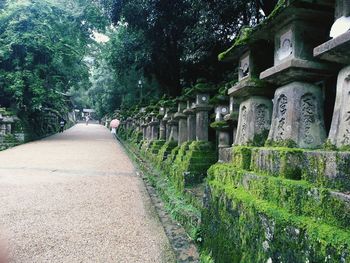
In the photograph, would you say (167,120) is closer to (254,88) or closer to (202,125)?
(202,125)

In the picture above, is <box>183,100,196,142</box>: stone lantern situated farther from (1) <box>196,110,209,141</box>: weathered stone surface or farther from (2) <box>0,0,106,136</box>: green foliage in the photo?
(2) <box>0,0,106,136</box>: green foliage

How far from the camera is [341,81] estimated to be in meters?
2.36

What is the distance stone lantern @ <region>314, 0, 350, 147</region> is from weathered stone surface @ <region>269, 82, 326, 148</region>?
33 cm

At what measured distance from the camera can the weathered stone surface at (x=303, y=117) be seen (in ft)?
8.79

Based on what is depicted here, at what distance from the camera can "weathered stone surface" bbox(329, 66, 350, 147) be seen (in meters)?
2.22

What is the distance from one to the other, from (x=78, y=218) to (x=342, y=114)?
4.02 m

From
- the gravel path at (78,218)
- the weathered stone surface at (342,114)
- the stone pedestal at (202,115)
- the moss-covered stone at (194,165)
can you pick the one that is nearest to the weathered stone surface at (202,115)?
the stone pedestal at (202,115)

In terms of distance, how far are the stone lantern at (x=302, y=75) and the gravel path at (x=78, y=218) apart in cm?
204

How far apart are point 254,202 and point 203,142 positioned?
3.36m

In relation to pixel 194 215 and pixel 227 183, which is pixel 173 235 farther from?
pixel 227 183

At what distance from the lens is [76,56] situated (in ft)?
61.0

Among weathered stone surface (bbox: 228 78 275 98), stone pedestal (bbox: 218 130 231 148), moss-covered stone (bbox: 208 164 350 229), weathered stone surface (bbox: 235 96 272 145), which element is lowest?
moss-covered stone (bbox: 208 164 350 229)

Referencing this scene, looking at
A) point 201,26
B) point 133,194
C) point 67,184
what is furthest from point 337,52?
point 201,26

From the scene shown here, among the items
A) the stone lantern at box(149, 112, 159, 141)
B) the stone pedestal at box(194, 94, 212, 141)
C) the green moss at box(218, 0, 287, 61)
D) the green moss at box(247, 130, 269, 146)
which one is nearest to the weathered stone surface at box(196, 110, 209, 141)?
the stone pedestal at box(194, 94, 212, 141)
